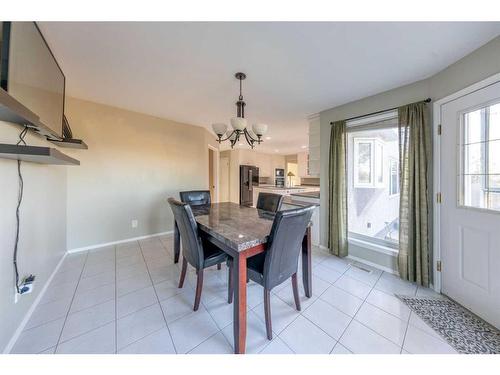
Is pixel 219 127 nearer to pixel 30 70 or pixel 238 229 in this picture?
pixel 238 229

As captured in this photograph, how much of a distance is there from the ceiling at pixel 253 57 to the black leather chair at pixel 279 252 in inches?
53.9

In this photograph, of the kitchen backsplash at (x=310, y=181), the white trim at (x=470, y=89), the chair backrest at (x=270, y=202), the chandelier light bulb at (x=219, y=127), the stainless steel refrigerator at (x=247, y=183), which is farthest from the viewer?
the kitchen backsplash at (x=310, y=181)

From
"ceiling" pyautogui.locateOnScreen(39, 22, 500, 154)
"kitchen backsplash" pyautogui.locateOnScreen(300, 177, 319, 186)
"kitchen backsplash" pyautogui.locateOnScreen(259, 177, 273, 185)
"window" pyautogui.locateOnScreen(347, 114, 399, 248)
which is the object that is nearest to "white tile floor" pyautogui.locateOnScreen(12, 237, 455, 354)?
"window" pyautogui.locateOnScreen(347, 114, 399, 248)

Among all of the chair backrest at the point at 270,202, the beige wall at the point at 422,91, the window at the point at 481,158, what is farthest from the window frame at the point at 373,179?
the chair backrest at the point at 270,202

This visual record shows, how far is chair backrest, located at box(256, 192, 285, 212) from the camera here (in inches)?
94.0

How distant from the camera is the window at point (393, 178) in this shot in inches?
95.0

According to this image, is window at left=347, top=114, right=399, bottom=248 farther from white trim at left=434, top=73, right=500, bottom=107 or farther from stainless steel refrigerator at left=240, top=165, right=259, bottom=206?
stainless steel refrigerator at left=240, top=165, right=259, bottom=206

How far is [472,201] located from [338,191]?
1266 mm

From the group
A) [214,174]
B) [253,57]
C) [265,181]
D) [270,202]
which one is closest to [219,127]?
[253,57]

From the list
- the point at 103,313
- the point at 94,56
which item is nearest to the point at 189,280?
the point at 103,313

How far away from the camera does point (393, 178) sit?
97.6 inches

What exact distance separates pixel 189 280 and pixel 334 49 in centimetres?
269

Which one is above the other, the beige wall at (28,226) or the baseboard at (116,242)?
the beige wall at (28,226)

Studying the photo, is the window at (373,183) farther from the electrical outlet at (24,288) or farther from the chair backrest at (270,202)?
the electrical outlet at (24,288)
